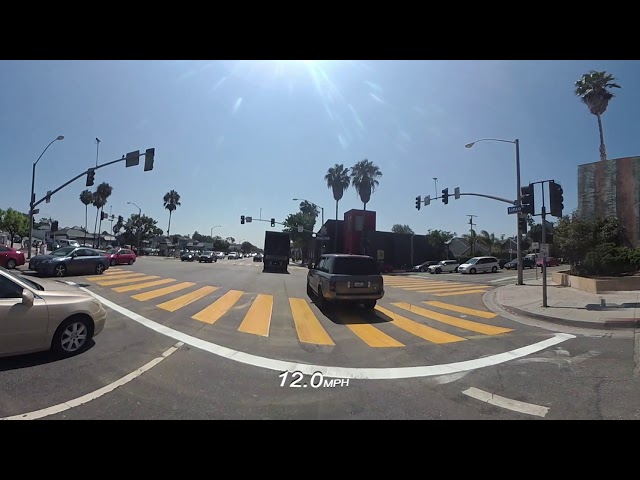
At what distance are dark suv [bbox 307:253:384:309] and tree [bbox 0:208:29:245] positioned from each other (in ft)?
270

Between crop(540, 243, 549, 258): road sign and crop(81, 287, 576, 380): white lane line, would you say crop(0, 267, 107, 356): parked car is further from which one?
crop(540, 243, 549, 258): road sign

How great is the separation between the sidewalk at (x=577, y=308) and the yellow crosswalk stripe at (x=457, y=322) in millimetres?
2158

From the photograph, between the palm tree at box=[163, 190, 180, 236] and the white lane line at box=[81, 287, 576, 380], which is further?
the palm tree at box=[163, 190, 180, 236]

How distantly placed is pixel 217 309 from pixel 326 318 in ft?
11.1

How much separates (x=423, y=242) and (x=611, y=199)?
29.6 metres

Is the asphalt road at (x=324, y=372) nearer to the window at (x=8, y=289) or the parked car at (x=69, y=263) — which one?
the window at (x=8, y=289)

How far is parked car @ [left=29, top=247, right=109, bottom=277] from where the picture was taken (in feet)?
48.6

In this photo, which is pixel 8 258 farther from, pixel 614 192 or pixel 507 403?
pixel 614 192

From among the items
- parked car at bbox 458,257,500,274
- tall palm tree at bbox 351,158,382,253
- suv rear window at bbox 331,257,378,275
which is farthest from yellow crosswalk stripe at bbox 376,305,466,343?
tall palm tree at bbox 351,158,382,253

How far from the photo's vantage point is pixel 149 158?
18547 millimetres

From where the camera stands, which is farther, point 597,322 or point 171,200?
point 171,200

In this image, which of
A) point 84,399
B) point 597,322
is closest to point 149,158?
point 84,399
